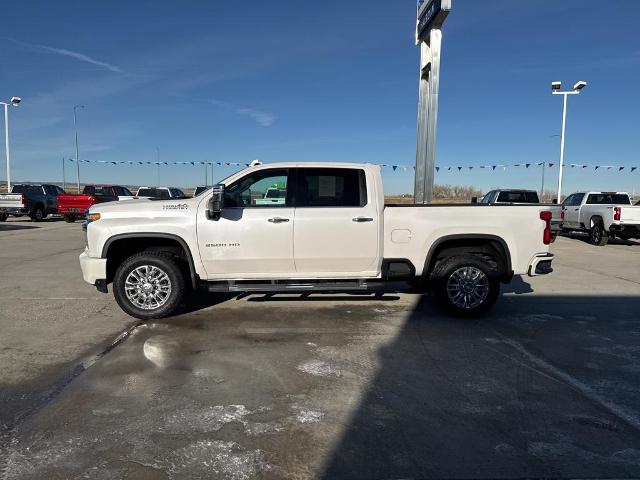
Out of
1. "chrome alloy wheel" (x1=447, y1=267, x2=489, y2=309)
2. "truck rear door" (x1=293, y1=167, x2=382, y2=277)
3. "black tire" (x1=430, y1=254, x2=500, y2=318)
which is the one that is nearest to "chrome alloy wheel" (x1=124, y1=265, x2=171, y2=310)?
"truck rear door" (x1=293, y1=167, x2=382, y2=277)

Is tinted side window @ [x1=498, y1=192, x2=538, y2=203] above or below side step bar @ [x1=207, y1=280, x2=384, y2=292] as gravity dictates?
above

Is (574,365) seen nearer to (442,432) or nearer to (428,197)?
(442,432)

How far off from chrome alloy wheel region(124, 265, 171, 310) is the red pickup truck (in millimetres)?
18738

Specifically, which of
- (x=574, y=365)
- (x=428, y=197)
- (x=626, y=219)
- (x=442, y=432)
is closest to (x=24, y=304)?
(x=442, y=432)

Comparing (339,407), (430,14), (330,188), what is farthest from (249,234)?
(430,14)

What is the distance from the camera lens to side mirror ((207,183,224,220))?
5780mm

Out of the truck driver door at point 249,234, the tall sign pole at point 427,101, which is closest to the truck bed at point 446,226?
the truck driver door at point 249,234

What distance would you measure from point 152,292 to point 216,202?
1.52m

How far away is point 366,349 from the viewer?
5.29m

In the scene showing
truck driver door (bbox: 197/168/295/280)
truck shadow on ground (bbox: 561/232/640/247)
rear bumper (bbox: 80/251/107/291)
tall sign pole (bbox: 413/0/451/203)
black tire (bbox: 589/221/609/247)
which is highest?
tall sign pole (bbox: 413/0/451/203)

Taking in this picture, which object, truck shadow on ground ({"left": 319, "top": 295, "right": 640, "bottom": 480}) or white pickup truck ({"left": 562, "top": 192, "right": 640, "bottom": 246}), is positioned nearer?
truck shadow on ground ({"left": 319, "top": 295, "right": 640, "bottom": 480})

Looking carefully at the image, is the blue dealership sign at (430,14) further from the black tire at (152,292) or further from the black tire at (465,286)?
the black tire at (152,292)

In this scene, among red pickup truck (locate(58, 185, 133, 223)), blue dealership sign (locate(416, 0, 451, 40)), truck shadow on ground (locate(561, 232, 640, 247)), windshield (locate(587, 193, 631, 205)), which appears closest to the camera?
blue dealership sign (locate(416, 0, 451, 40))

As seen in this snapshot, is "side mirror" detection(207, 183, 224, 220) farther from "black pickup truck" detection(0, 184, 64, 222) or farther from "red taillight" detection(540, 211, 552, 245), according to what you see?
"black pickup truck" detection(0, 184, 64, 222)
